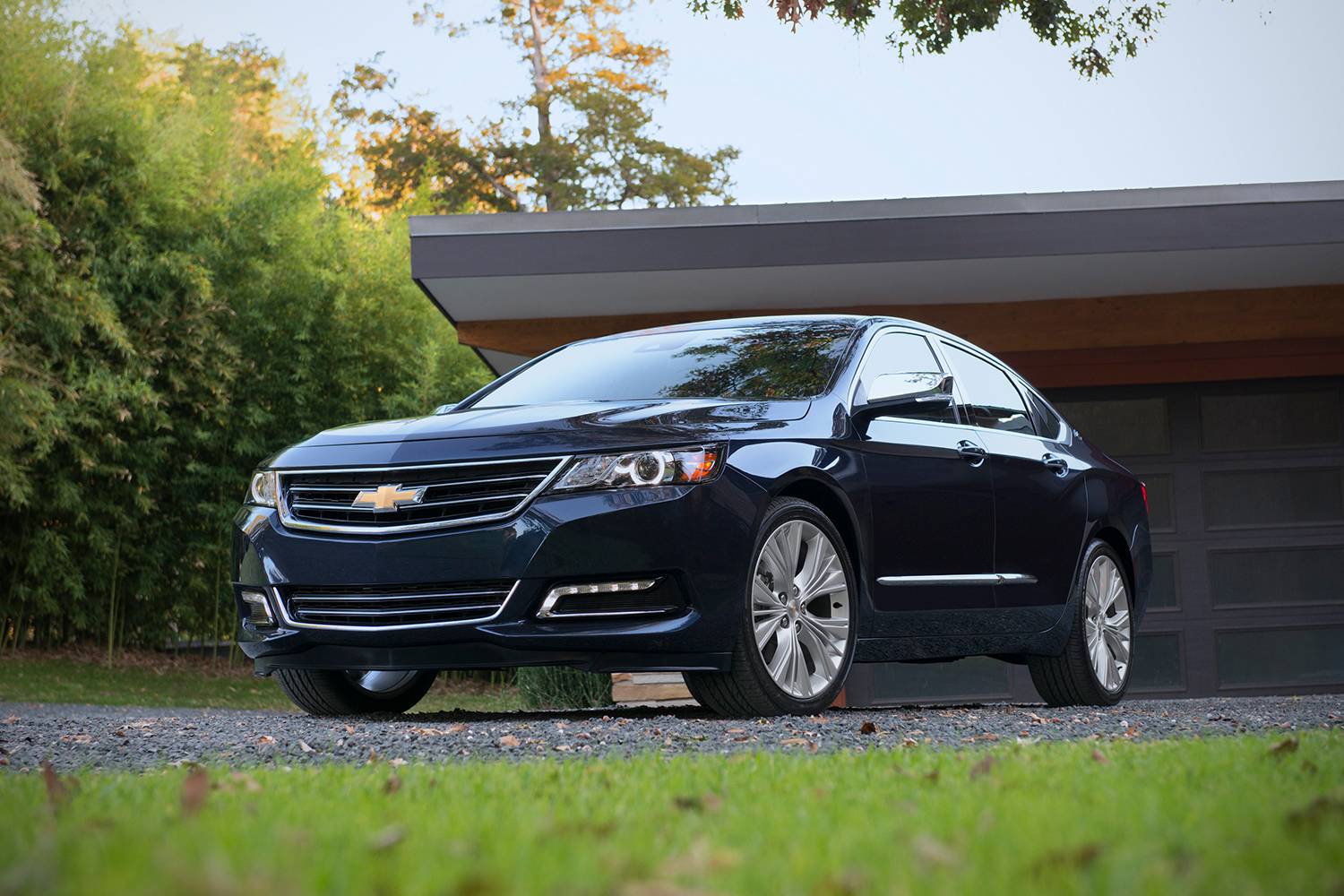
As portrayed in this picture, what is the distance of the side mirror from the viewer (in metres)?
4.88

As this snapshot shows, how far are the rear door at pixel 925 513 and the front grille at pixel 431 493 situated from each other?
136 centimetres

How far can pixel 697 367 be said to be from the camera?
517cm

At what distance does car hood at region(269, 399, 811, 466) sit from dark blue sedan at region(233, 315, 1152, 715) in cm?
1

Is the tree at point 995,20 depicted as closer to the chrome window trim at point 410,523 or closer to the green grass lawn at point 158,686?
the green grass lawn at point 158,686

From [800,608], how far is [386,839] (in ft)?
9.06

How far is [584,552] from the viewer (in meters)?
4.09

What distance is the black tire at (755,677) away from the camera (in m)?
4.24

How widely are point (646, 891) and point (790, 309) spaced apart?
9011mm

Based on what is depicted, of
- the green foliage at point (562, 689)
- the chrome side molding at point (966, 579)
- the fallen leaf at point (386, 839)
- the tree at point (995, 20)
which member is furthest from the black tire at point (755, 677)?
the tree at point (995, 20)

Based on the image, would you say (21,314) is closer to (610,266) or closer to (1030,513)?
(610,266)

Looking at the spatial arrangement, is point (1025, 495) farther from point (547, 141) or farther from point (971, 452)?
point (547, 141)

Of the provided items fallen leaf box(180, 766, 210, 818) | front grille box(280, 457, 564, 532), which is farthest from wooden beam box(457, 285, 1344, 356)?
fallen leaf box(180, 766, 210, 818)

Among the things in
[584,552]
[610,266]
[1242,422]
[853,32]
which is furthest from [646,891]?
[853,32]

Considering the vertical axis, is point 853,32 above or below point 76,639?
above
